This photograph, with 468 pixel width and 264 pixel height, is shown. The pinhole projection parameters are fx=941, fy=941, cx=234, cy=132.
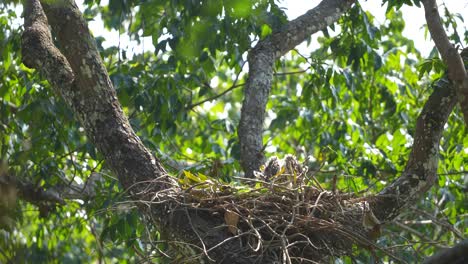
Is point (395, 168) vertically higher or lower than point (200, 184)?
higher

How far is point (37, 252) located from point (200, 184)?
0.89 m

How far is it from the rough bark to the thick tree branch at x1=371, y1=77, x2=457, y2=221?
3.16ft

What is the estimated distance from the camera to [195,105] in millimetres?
7867

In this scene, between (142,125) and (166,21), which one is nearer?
(166,21)

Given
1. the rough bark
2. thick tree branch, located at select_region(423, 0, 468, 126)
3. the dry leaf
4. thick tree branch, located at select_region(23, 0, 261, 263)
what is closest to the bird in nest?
the rough bark

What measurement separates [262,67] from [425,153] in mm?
1337

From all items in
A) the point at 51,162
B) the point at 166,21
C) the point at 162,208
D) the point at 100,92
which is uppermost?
the point at 166,21

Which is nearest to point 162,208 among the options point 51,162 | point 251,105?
point 251,105

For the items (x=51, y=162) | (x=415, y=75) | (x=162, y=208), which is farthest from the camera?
(x=415, y=75)

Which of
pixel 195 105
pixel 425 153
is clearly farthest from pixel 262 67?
pixel 195 105

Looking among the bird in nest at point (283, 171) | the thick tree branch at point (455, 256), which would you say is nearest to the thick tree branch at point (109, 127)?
the bird in nest at point (283, 171)

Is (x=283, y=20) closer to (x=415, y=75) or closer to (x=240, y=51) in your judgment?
(x=240, y=51)

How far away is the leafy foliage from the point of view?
6082 millimetres

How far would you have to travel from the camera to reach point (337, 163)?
24.6 feet
